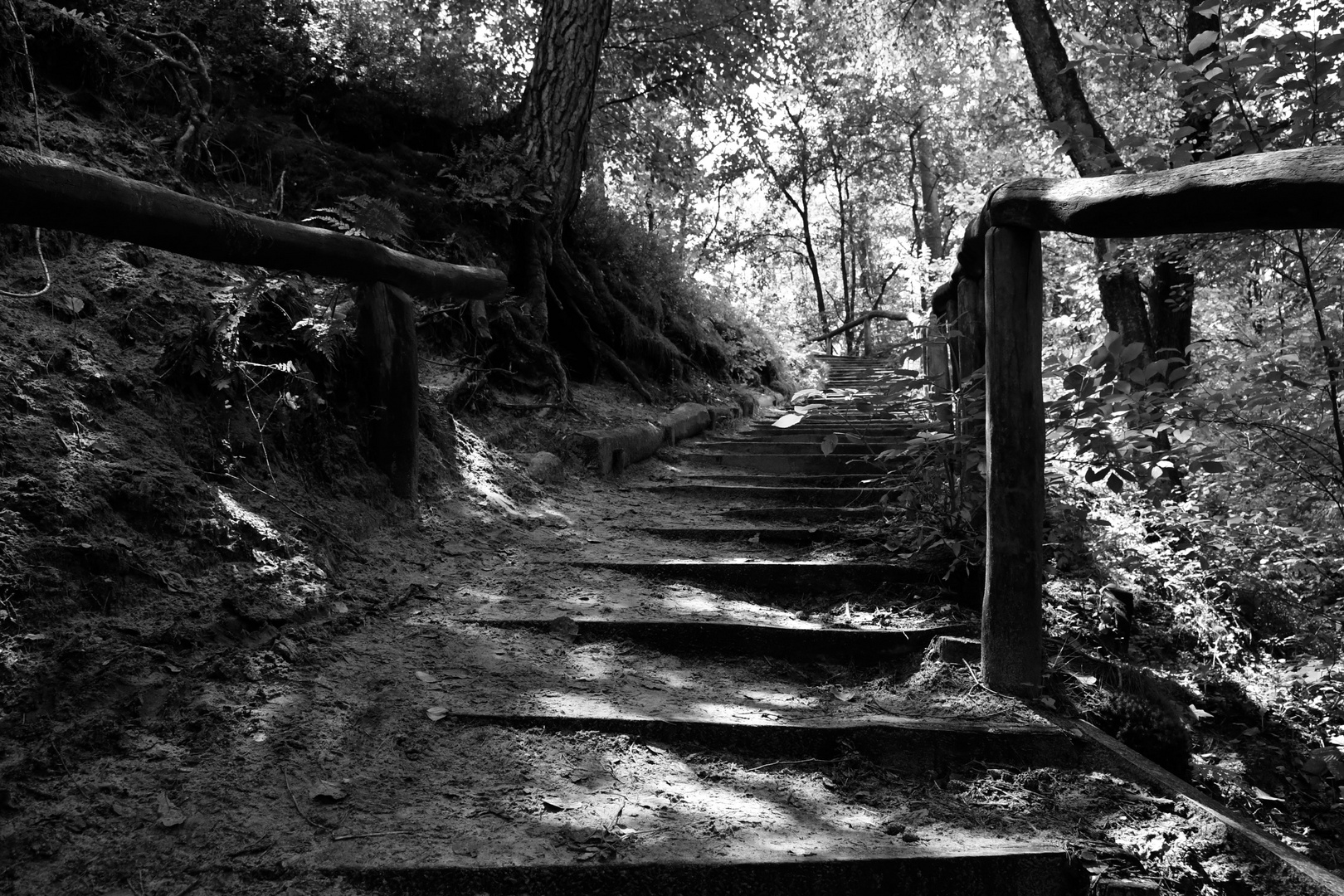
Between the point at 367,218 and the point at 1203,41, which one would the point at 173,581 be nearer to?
the point at 367,218

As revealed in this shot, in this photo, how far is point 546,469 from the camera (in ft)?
18.0

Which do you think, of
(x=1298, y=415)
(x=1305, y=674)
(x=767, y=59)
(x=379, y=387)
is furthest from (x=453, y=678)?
(x=767, y=59)

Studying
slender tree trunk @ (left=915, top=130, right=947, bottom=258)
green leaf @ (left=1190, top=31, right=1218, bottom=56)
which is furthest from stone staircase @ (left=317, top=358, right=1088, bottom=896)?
slender tree trunk @ (left=915, top=130, right=947, bottom=258)

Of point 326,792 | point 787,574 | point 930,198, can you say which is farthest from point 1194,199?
point 930,198

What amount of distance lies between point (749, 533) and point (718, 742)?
206 centimetres

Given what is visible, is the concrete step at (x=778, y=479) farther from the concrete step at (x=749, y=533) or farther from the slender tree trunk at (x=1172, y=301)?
the slender tree trunk at (x=1172, y=301)

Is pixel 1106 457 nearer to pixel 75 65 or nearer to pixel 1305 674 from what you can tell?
pixel 1305 674

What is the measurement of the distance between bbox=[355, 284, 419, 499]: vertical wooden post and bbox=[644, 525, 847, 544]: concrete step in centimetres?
150

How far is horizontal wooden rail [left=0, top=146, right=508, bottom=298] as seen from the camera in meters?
2.16

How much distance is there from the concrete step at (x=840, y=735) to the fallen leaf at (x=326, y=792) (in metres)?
0.48

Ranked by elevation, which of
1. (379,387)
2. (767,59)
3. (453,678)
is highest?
(767,59)

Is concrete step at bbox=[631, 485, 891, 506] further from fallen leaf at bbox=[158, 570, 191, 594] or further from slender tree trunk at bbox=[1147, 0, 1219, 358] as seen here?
slender tree trunk at bbox=[1147, 0, 1219, 358]

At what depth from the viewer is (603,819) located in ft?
7.45

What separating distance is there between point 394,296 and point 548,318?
356 cm
